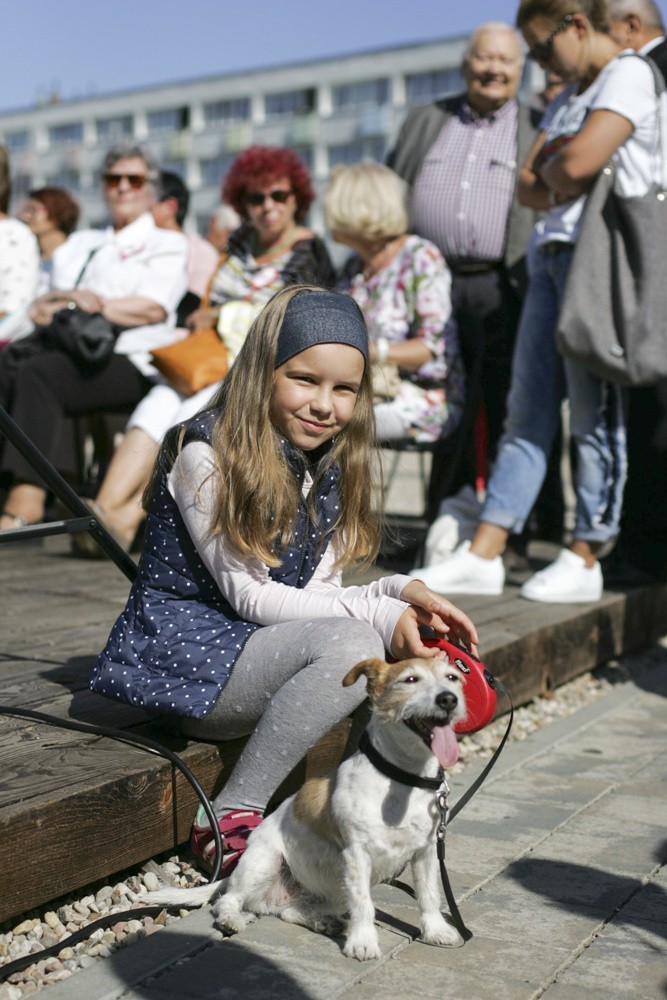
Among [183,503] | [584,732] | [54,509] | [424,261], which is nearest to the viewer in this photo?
[183,503]

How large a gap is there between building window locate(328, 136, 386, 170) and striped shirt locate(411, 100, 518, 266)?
62576mm

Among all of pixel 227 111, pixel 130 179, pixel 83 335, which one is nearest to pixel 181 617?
pixel 83 335

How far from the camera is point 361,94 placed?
215ft

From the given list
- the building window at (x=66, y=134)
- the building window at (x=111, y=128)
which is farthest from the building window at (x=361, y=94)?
the building window at (x=66, y=134)

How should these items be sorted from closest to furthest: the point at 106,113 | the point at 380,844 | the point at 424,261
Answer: the point at 380,844, the point at 424,261, the point at 106,113

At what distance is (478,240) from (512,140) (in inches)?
19.7

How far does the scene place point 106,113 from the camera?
75.6m

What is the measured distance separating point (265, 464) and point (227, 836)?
0.80 metres

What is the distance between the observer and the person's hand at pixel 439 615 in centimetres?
259

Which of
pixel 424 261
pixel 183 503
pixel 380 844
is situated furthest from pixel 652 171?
pixel 380 844

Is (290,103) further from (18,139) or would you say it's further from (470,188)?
(470,188)

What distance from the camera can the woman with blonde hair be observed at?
5344mm

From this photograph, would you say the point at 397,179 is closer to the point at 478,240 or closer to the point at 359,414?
the point at 478,240

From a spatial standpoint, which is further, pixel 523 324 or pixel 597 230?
pixel 523 324
